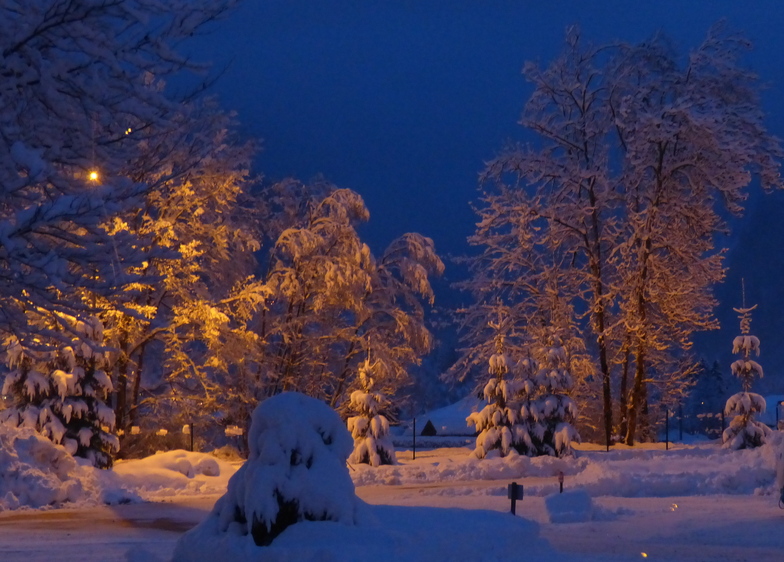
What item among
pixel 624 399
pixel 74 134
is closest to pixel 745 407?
pixel 624 399

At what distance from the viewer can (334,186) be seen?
109ft

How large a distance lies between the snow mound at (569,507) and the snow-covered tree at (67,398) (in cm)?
1043

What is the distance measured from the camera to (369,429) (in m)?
25.3

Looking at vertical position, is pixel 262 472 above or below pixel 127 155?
below

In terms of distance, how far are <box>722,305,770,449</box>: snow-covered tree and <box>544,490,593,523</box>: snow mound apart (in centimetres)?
1407

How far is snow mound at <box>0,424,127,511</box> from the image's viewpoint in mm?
17156

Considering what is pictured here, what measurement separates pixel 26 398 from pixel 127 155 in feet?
45.2

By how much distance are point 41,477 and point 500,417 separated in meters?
13.5

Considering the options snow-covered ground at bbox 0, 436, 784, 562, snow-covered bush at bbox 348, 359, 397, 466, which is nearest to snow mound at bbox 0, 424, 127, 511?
snow-covered ground at bbox 0, 436, 784, 562

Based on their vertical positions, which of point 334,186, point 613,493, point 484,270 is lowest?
point 613,493

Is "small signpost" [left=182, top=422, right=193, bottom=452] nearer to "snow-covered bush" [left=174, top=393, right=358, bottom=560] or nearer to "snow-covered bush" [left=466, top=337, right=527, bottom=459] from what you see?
"snow-covered bush" [left=466, top=337, right=527, bottom=459]

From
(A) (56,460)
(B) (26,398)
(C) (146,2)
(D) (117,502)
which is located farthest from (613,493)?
(C) (146,2)

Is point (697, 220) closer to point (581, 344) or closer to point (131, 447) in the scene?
point (581, 344)

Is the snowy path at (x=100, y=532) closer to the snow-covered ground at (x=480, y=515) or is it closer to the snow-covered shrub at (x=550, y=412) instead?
the snow-covered ground at (x=480, y=515)
